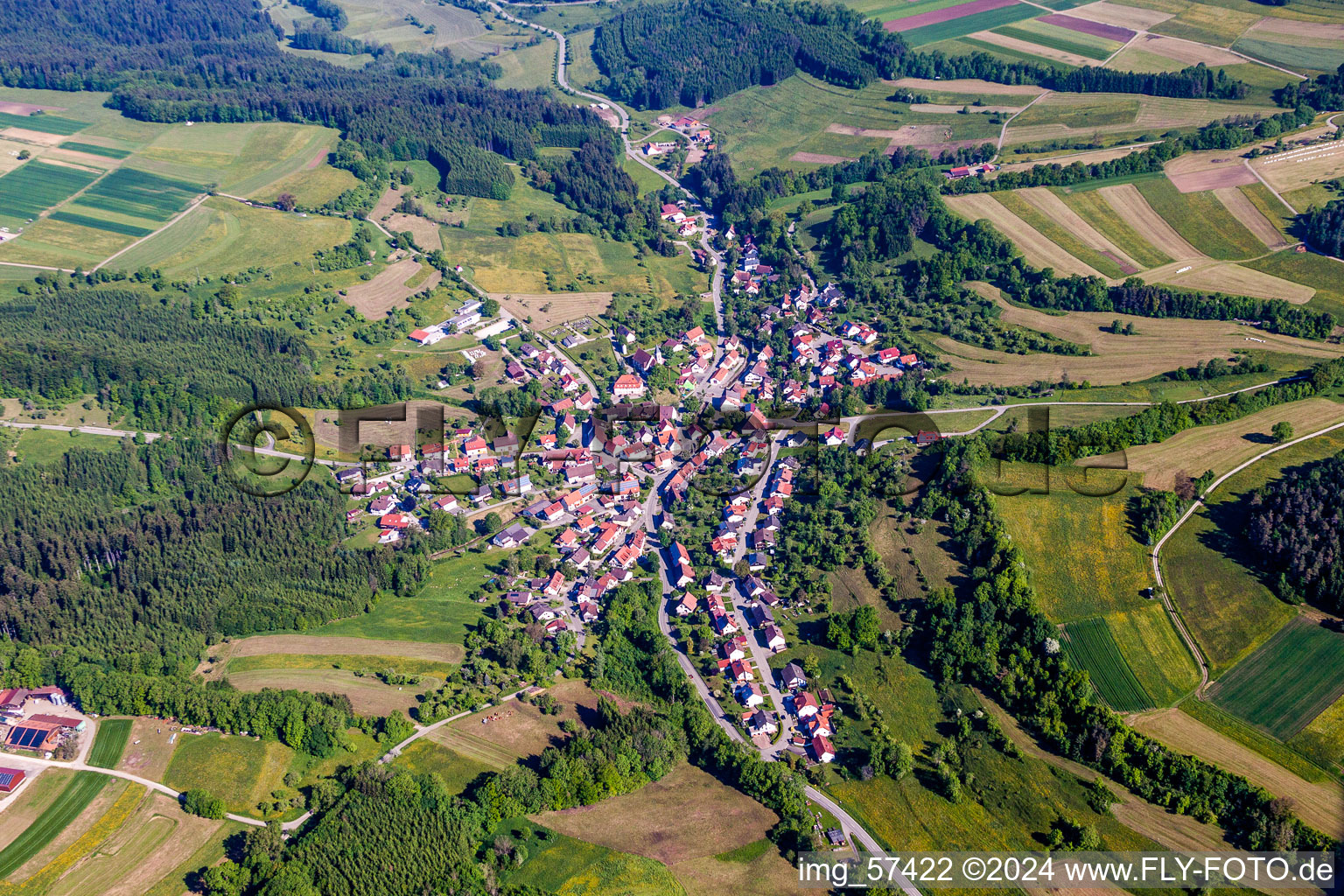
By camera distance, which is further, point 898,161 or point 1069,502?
point 898,161

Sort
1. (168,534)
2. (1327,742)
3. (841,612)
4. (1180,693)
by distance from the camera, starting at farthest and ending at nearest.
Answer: (168,534) → (841,612) → (1180,693) → (1327,742)

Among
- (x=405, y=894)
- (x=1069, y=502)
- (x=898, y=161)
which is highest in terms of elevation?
(x=898, y=161)

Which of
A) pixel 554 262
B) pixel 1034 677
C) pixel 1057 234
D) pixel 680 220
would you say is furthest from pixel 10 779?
pixel 1057 234

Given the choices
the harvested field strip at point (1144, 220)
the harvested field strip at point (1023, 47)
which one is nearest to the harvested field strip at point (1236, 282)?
the harvested field strip at point (1144, 220)

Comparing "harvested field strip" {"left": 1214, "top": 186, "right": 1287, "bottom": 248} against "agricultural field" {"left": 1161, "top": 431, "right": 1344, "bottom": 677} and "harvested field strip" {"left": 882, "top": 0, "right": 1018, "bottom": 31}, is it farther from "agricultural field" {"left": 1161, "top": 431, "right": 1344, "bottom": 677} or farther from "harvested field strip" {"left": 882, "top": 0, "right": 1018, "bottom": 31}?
"harvested field strip" {"left": 882, "top": 0, "right": 1018, "bottom": 31}

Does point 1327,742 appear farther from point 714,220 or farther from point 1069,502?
point 714,220

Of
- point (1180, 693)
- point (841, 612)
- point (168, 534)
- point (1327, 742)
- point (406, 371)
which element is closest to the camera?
point (1327, 742)

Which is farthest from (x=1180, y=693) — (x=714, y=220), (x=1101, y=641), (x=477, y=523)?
(x=714, y=220)

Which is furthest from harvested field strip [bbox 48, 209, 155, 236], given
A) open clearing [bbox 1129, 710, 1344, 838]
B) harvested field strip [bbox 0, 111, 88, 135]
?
open clearing [bbox 1129, 710, 1344, 838]
